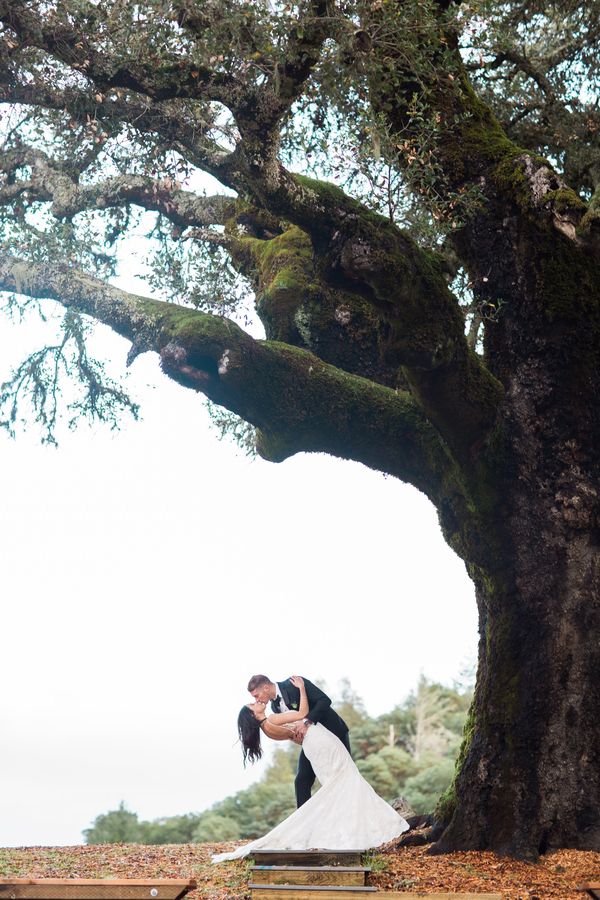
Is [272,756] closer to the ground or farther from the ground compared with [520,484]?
closer to the ground

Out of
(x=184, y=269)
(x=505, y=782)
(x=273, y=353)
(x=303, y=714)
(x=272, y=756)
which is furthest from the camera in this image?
(x=272, y=756)

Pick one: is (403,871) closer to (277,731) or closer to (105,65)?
(277,731)

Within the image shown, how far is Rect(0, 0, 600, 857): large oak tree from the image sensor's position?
8742 mm

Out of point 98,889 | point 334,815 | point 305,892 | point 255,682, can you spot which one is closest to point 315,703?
point 255,682

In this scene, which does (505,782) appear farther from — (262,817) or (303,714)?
(262,817)

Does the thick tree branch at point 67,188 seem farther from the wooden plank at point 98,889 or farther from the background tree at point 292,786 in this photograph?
the background tree at point 292,786

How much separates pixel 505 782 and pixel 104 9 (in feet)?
29.9

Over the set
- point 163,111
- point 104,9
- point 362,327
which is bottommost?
point 362,327

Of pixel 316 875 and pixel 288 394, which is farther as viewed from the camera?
pixel 288 394

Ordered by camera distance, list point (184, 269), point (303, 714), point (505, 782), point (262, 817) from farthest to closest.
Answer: point (262, 817) < point (184, 269) < point (505, 782) < point (303, 714)

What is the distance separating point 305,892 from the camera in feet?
23.1

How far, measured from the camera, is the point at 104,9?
9117 millimetres

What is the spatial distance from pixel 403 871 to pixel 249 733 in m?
1.97

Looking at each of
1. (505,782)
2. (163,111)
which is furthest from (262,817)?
(163,111)
